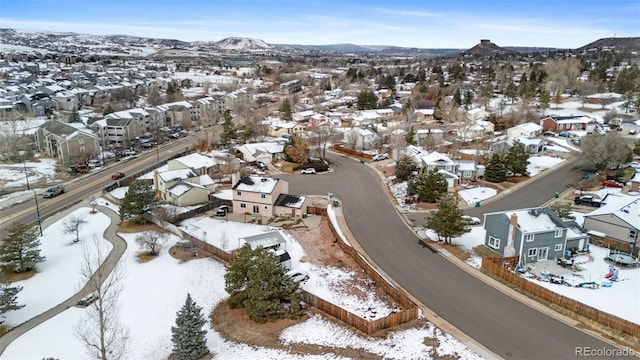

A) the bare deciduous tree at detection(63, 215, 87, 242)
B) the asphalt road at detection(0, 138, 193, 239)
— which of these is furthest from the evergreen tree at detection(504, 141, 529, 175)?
the asphalt road at detection(0, 138, 193, 239)

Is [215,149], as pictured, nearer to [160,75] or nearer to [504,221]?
[504,221]

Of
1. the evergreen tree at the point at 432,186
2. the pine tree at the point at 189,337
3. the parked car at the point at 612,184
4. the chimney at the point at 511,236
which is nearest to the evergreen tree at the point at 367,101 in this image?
the parked car at the point at 612,184

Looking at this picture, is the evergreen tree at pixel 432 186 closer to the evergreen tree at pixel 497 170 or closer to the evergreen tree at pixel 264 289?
the evergreen tree at pixel 497 170

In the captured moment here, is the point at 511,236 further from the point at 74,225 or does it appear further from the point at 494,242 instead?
the point at 74,225

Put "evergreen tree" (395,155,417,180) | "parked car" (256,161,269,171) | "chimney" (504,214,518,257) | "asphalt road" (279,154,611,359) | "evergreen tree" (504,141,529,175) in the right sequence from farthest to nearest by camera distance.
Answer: "parked car" (256,161,269,171)
"evergreen tree" (395,155,417,180)
"evergreen tree" (504,141,529,175)
"chimney" (504,214,518,257)
"asphalt road" (279,154,611,359)

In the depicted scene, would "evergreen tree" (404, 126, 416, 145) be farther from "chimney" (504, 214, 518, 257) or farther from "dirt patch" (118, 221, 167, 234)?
"dirt patch" (118, 221, 167, 234)

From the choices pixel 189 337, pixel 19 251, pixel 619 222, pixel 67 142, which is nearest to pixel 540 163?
pixel 619 222
